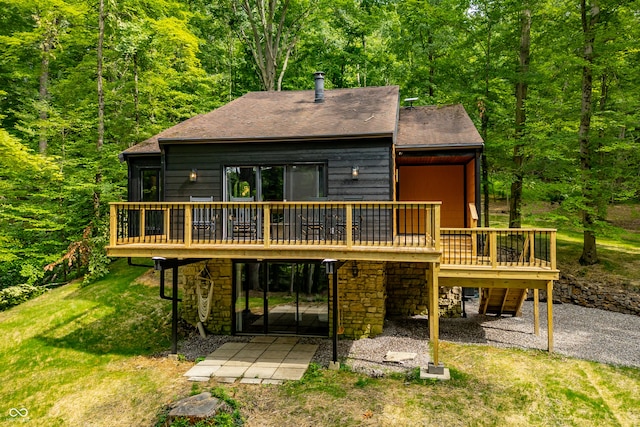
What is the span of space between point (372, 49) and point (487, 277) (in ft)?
66.9

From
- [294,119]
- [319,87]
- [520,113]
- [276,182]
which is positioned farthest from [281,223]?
[520,113]

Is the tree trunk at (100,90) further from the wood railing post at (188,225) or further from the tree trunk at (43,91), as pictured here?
the wood railing post at (188,225)

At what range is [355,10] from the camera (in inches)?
917

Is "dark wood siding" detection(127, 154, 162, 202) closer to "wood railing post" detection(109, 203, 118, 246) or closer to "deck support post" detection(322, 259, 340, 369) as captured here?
"wood railing post" detection(109, 203, 118, 246)

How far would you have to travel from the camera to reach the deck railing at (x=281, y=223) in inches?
310

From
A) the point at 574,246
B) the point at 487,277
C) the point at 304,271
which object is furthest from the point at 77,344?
the point at 574,246

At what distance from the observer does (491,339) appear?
9703 mm

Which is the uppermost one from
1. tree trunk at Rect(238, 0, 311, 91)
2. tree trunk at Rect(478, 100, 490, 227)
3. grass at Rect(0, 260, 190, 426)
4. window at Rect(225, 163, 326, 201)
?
tree trunk at Rect(238, 0, 311, 91)

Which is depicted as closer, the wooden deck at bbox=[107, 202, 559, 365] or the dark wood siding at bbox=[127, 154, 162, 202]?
the wooden deck at bbox=[107, 202, 559, 365]

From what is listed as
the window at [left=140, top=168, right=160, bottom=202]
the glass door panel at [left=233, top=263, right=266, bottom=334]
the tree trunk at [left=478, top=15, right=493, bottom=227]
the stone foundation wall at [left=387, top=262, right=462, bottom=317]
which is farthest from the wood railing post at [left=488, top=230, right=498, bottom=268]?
the window at [left=140, top=168, right=160, bottom=202]

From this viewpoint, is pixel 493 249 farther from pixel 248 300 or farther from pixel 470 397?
pixel 248 300

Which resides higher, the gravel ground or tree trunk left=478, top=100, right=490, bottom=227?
tree trunk left=478, top=100, right=490, bottom=227

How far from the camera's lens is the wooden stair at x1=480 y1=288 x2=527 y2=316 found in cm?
1106

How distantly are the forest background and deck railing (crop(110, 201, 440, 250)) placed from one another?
19.5 feet
